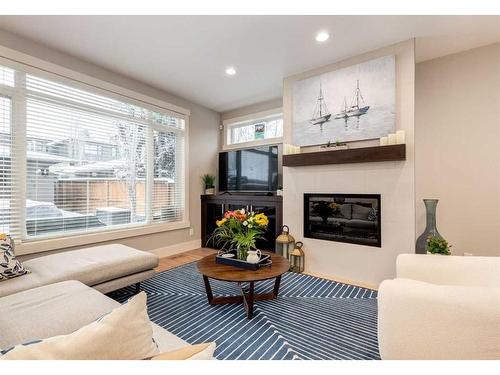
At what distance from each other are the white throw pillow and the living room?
544 millimetres

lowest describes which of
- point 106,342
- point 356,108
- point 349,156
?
point 106,342

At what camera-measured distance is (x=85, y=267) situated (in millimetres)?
2016

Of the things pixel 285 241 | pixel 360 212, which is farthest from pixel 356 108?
pixel 285 241

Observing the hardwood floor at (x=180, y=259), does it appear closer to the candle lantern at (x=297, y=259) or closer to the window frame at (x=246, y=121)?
the candle lantern at (x=297, y=259)

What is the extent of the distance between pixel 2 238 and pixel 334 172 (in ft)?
10.5

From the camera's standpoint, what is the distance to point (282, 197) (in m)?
3.58

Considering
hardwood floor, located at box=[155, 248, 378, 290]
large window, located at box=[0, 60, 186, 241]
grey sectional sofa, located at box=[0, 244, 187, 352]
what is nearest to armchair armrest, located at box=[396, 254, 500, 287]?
hardwood floor, located at box=[155, 248, 378, 290]

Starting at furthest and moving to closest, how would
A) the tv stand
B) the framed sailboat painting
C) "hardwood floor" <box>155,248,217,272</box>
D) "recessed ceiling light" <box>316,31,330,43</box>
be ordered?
1. the tv stand
2. "hardwood floor" <box>155,248,217,272</box>
3. the framed sailboat painting
4. "recessed ceiling light" <box>316,31,330,43</box>

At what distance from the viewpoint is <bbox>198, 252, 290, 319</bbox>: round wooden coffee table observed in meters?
1.95

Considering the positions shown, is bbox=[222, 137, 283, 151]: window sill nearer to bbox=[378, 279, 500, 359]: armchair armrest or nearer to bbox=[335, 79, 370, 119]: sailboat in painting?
bbox=[335, 79, 370, 119]: sailboat in painting

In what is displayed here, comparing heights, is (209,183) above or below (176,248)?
above

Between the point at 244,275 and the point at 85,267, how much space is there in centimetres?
129

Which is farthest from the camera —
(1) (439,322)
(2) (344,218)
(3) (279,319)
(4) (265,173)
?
(4) (265,173)

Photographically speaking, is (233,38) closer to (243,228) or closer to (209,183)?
(243,228)
